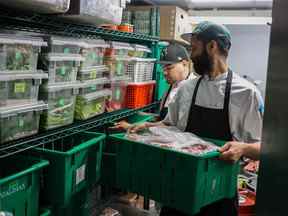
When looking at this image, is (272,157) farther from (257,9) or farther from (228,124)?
(257,9)

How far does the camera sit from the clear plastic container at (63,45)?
1970 mm

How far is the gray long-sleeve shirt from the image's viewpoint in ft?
6.88

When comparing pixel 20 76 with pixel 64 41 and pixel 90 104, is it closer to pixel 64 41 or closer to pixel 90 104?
pixel 64 41

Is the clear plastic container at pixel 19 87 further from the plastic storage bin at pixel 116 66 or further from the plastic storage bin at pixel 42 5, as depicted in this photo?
the plastic storage bin at pixel 116 66

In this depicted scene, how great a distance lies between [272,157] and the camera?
73 cm

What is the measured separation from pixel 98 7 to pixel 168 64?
143 cm

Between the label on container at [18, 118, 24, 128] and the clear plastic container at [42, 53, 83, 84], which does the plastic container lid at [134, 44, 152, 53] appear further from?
the label on container at [18, 118, 24, 128]

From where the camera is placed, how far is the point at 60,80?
81.4 inches

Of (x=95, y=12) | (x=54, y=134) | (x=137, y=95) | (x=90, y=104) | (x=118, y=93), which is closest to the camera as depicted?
(x=54, y=134)

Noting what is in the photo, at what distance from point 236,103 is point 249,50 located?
430cm

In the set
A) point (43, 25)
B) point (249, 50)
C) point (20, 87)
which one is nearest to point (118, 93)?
point (43, 25)

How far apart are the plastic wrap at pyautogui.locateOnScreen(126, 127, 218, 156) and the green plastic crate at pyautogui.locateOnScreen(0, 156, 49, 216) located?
528 millimetres

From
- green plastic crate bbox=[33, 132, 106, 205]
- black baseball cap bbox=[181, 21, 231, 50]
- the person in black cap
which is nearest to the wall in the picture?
the person in black cap

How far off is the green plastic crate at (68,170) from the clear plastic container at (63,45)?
1.87ft
